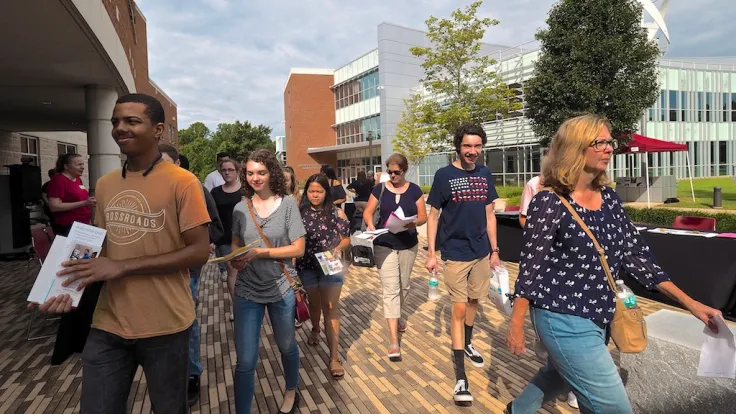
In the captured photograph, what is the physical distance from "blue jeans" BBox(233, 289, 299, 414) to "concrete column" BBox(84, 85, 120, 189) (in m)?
8.35

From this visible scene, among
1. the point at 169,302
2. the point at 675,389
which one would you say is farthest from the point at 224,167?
the point at 675,389

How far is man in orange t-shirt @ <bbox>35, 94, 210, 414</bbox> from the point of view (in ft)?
6.10

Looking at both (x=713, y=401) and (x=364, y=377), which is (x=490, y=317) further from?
(x=713, y=401)

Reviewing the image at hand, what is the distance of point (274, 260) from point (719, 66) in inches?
1775

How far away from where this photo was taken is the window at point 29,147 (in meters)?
18.4

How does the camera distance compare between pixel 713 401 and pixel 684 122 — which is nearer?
pixel 713 401

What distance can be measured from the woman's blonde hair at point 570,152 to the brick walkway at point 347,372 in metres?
1.98

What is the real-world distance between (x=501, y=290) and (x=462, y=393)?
0.85 meters

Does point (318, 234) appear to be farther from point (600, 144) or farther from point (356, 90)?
point (356, 90)

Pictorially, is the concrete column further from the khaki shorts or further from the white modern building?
the white modern building

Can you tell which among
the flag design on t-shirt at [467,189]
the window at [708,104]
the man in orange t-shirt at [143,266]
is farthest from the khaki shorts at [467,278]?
the window at [708,104]

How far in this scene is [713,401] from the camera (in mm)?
2508

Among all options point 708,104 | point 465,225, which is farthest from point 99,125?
point 708,104

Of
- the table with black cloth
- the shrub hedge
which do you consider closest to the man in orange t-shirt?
the table with black cloth
